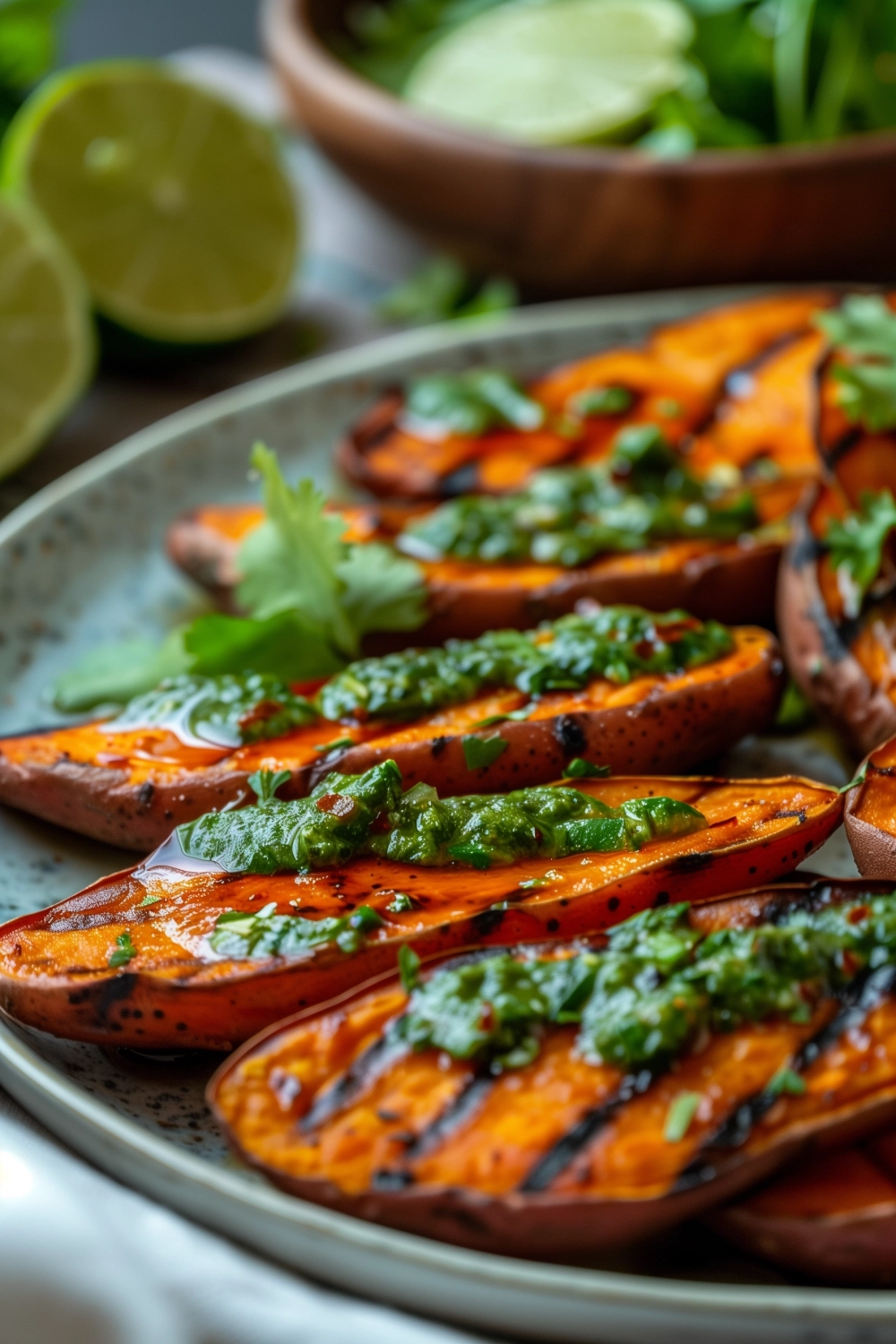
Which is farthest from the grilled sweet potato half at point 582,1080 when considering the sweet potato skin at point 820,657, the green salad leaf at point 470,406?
the green salad leaf at point 470,406

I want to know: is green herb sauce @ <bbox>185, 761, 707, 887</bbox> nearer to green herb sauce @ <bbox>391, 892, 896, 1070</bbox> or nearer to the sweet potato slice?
green herb sauce @ <bbox>391, 892, 896, 1070</bbox>

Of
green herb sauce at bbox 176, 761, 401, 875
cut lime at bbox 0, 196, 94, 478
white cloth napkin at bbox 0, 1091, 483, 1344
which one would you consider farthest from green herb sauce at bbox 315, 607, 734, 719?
cut lime at bbox 0, 196, 94, 478

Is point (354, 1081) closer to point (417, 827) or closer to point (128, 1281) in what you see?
point (128, 1281)

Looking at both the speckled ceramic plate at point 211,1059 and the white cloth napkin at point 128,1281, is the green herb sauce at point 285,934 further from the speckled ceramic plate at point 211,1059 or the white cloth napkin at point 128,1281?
the white cloth napkin at point 128,1281

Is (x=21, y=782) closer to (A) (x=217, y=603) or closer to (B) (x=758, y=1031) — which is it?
(A) (x=217, y=603)

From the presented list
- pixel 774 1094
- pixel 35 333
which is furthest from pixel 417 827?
pixel 35 333

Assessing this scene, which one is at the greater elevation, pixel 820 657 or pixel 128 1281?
pixel 128 1281
